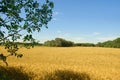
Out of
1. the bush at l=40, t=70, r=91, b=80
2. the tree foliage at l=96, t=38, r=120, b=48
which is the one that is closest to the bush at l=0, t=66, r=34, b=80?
the bush at l=40, t=70, r=91, b=80

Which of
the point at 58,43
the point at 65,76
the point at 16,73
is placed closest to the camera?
the point at 65,76

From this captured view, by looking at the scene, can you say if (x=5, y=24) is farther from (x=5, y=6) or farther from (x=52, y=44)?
(x=52, y=44)

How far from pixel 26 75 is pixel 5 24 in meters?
7.15

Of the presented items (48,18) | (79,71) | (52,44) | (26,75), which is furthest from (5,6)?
(52,44)

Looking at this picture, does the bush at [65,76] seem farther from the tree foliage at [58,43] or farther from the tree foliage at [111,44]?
the tree foliage at [111,44]

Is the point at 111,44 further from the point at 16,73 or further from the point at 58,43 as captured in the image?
the point at 16,73

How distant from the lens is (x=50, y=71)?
1905 centimetres

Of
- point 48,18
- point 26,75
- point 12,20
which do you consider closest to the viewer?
point 12,20

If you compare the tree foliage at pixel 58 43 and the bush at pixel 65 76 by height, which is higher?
the tree foliage at pixel 58 43

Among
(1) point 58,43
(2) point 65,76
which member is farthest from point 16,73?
(1) point 58,43

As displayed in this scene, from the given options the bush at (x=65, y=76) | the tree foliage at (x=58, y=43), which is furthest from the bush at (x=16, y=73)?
the tree foliage at (x=58, y=43)

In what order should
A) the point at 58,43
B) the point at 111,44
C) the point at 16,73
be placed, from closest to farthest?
the point at 16,73 < the point at 58,43 < the point at 111,44

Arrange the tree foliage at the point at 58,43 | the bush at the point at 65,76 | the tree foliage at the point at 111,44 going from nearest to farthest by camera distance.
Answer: the bush at the point at 65,76 → the tree foliage at the point at 58,43 → the tree foliage at the point at 111,44

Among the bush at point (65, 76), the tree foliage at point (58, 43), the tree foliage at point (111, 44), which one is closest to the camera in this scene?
the bush at point (65, 76)
